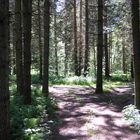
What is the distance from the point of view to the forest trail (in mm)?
9445

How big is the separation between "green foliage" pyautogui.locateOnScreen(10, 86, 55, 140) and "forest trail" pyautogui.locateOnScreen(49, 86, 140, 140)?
1.40ft

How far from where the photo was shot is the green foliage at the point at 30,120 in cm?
866

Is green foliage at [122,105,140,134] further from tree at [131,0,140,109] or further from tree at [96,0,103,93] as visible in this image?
tree at [96,0,103,93]

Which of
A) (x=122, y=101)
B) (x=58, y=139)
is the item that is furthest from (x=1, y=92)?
(x=122, y=101)

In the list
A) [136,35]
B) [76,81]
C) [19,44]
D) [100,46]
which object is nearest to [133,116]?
[136,35]

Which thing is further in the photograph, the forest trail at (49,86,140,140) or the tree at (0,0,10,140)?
the forest trail at (49,86,140,140)

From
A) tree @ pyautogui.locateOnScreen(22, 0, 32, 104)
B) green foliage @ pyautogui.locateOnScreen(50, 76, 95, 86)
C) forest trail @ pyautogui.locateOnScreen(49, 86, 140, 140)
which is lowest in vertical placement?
forest trail @ pyautogui.locateOnScreen(49, 86, 140, 140)

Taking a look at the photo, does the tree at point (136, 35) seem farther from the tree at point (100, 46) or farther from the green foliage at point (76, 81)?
the green foliage at point (76, 81)

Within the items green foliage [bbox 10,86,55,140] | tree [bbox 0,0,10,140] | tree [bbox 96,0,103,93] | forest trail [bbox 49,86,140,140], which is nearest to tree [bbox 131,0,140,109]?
forest trail [bbox 49,86,140,140]

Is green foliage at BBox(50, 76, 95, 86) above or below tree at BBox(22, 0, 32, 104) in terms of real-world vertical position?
below

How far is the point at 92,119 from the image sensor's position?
37.7ft

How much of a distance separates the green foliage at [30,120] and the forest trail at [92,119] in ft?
1.40

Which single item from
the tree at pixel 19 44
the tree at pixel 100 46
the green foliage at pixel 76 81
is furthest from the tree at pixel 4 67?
the green foliage at pixel 76 81

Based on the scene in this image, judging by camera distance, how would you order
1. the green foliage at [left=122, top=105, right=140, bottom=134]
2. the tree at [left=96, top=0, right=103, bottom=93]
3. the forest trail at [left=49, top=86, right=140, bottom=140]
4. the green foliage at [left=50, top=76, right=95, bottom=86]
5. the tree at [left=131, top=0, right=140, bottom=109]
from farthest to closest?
the green foliage at [left=50, top=76, right=95, bottom=86] < the tree at [left=96, top=0, right=103, bottom=93] < the tree at [left=131, top=0, right=140, bottom=109] < the green foliage at [left=122, top=105, right=140, bottom=134] < the forest trail at [left=49, top=86, right=140, bottom=140]
